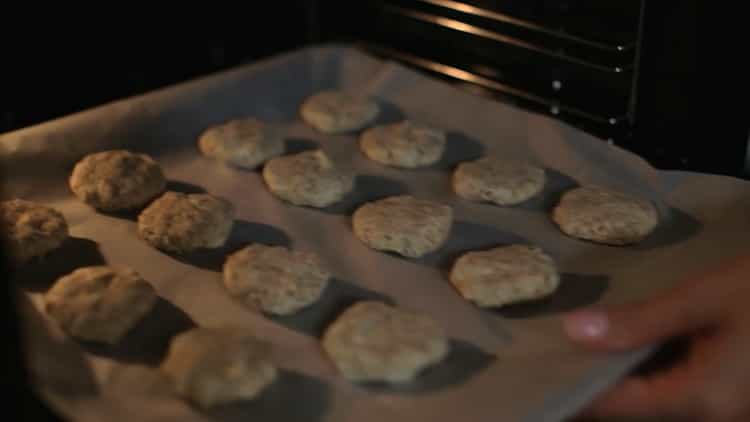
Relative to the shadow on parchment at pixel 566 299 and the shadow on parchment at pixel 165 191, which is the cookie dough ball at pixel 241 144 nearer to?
the shadow on parchment at pixel 165 191

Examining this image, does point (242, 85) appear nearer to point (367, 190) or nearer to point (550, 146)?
point (367, 190)

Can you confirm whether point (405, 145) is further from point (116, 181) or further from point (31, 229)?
point (31, 229)

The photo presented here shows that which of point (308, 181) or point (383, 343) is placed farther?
point (308, 181)

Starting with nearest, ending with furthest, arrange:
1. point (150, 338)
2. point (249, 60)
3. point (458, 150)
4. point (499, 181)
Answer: point (150, 338) < point (499, 181) < point (458, 150) < point (249, 60)

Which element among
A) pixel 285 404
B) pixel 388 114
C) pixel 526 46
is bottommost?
pixel 285 404

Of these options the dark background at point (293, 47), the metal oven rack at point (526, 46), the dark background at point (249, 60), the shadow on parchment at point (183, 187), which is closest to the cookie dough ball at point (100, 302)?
the dark background at point (249, 60)

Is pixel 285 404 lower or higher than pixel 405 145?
lower

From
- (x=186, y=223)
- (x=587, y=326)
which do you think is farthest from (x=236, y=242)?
(x=587, y=326)

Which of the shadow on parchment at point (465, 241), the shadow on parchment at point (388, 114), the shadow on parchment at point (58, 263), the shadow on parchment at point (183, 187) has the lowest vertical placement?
the shadow on parchment at point (58, 263)
